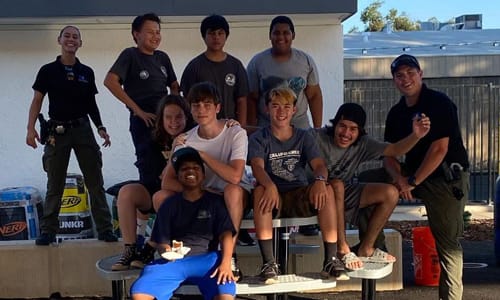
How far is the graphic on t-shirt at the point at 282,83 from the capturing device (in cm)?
606

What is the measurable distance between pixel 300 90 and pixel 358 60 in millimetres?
8359

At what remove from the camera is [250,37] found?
31.4 feet

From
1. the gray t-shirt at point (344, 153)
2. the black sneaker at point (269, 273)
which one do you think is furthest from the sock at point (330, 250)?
the gray t-shirt at point (344, 153)

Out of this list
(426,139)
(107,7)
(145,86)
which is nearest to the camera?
(426,139)

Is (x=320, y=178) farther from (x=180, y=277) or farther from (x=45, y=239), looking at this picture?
(x=45, y=239)

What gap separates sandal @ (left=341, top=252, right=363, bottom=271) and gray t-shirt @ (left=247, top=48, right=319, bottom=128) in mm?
1512

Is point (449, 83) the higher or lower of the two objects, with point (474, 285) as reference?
higher

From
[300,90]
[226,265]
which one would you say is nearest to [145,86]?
[300,90]

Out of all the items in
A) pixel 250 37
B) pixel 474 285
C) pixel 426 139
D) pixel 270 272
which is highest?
→ pixel 250 37

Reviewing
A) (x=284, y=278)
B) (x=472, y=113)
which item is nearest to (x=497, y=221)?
(x=284, y=278)

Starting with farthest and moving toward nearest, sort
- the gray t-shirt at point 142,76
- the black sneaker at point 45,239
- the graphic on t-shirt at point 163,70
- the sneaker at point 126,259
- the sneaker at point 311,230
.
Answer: the sneaker at point 311,230 < the black sneaker at point 45,239 < the graphic on t-shirt at point 163,70 < the gray t-shirt at point 142,76 < the sneaker at point 126,259

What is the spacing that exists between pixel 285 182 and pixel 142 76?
1.65 metres

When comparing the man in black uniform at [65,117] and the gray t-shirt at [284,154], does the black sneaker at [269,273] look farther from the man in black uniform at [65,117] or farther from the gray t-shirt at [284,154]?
the man in black uniform at [65,117]

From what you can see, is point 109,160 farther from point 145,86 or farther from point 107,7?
point 145,86
